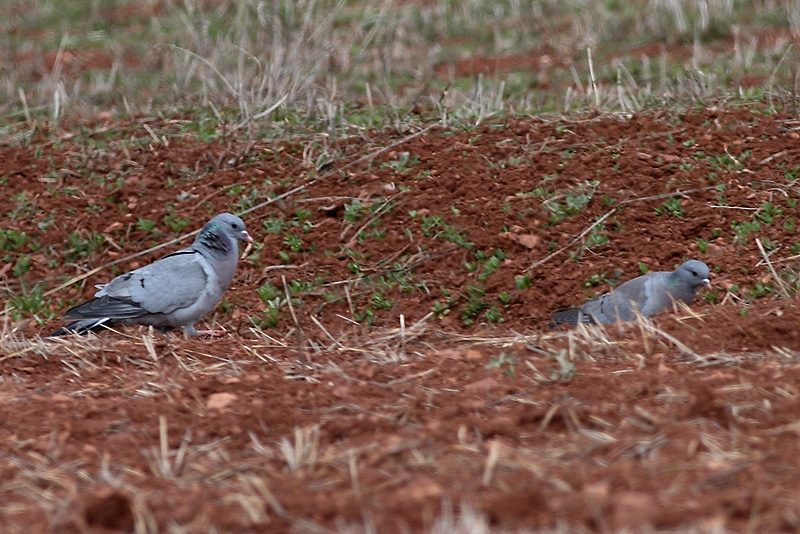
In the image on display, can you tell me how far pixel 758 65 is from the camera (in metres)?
9.69

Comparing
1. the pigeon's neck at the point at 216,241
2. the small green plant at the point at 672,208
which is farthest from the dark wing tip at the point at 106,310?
the small green plant at the point at 672,208

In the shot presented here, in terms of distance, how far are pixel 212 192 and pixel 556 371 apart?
3790mm

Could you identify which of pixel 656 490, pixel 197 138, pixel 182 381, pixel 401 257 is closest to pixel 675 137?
pixel 401 257

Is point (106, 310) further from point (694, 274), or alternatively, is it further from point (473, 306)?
point (694, 274)

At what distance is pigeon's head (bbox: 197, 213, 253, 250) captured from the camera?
20.4 feet

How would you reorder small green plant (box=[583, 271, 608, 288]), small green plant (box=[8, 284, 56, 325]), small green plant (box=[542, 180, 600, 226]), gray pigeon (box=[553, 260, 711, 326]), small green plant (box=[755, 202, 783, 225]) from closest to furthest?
gray pigeon (box=[553, 260, 711, 326]), small green plant (box=[583, 271, 608, 288]), small green plant (box=[755, 202, 783, 225]), small green plant (box=[8, 284, 56, 325]), small green plant (box=[542, 180, 600, 226])

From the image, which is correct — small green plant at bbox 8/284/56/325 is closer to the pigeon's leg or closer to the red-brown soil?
the red-brown soil

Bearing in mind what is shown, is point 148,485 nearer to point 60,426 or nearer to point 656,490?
point 60,426

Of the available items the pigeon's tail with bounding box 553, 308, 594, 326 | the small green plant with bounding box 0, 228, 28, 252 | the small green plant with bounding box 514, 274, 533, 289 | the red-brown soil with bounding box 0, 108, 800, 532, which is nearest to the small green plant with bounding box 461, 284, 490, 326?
the red-brown soil with bounding box 0, 108, 800, 532

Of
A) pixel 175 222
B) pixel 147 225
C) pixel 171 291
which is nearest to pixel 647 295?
pixel 171 291

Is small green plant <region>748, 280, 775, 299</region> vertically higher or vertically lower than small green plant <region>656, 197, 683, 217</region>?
lower

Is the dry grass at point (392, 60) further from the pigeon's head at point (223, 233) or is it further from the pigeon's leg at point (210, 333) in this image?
the pigeon's leg at point (210, 333)

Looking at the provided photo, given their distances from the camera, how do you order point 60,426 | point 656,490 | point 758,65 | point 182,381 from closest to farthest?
point 656,490 < point 60,426 < point 182,381 < point 758,65

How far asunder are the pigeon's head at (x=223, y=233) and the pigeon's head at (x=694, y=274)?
2.47 meters
